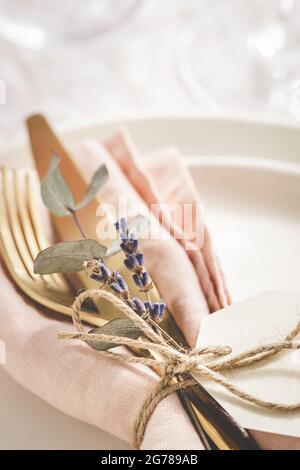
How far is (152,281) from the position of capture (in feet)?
1.37

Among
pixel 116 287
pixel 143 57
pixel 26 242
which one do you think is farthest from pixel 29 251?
pixel 143 57

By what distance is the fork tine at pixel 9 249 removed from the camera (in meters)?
0.43

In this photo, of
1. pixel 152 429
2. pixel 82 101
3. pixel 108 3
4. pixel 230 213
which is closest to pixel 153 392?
pixel 152 429

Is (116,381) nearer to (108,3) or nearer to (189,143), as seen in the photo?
(189,143)

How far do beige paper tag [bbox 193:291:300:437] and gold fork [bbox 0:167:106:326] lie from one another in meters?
0.08

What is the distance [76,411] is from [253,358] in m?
0.11

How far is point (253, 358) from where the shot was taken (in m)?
0.34

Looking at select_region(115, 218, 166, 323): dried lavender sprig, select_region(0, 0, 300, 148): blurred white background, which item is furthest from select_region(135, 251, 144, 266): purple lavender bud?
select_region(0, 0, 300, 148): blurred white background

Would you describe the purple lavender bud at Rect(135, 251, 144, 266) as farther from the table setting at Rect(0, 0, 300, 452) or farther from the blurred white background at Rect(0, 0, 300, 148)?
the blurred white background at Rect(0, 0, 300, 148)

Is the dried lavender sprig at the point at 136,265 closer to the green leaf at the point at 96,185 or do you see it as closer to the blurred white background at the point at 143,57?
the green leaf at the point at 96,185

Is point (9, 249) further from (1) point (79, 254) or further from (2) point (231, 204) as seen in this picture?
(2) point (231, 204)

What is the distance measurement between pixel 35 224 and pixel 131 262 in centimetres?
13

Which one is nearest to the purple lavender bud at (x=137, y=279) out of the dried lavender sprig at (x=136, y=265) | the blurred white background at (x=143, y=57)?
the dried lavender sprig at (x=136, y=265)

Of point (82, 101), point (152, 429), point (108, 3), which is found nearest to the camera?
point (152, 429)
